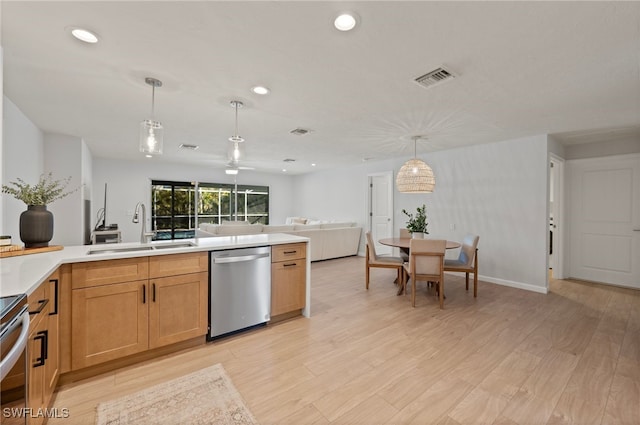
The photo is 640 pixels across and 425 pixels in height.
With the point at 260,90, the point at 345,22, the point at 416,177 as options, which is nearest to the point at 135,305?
the point at 260,90

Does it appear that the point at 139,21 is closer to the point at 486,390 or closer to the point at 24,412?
the point at 24,412

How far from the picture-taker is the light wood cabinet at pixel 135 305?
202 cm

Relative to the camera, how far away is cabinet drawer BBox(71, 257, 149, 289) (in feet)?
6.55

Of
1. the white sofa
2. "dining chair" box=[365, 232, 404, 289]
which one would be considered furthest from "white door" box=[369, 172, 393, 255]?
"dining chair" box=[365, 232, 404, 289]

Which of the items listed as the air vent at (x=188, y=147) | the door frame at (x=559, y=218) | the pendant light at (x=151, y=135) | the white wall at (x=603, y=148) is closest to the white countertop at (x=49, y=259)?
the pendant light at (x=151, y=135)

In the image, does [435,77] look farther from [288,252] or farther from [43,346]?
[43,346]

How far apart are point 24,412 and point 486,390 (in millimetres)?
2663

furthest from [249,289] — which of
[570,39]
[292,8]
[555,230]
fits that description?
[555,230]

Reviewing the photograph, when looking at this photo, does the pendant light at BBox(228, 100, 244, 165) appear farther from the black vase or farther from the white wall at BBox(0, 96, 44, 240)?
the white wall at BBox(0, 96, 44, 240)

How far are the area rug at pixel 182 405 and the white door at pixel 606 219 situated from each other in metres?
6.00

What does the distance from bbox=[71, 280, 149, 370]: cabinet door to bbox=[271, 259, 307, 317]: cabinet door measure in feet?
3.89

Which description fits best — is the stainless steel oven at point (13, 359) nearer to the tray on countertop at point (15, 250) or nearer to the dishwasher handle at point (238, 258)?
the tray on countertop at point (15, 250)

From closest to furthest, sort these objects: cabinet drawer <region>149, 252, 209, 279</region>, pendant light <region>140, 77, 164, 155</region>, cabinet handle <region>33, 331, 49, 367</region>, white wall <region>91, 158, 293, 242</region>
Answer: cabinet handle <region>33, 331, 49, 367</region>, cabinet drawer <region>149, 252, 209, 279</region>, pendant light <region>140, 77, 164, 155</region>, white wall <region>91, 158, 293, 242</region>

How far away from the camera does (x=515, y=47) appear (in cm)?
198
